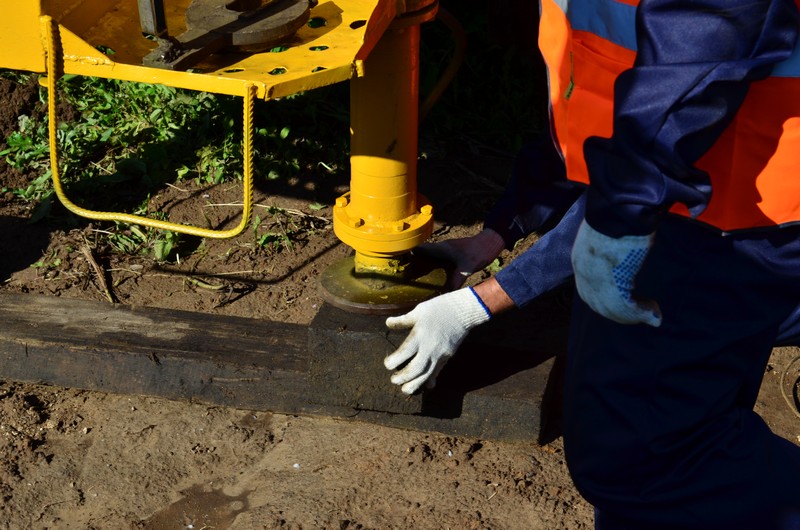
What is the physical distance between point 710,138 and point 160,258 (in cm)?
233

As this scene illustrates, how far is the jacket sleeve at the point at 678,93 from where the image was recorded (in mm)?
1744

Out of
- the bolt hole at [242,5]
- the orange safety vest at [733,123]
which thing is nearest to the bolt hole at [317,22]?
the bolt hole at [242,5]

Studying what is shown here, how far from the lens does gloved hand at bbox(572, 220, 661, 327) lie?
1923 millimetres

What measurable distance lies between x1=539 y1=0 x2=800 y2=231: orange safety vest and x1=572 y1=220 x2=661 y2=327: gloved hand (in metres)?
0.16

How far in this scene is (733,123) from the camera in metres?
1.93

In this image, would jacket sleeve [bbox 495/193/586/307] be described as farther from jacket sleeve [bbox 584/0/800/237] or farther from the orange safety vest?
jacket sleeve [bbox 584/0/800/237]

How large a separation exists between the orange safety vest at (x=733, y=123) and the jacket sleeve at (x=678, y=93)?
0.10m

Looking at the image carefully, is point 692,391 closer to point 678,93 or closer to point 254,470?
point 678,93

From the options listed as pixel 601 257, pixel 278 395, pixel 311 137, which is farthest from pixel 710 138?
pixel 311 137

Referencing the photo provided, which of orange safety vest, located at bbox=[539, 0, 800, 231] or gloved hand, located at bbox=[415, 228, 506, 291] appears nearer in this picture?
orange safety vest, located at bbox=[539, 0, 800, 231]

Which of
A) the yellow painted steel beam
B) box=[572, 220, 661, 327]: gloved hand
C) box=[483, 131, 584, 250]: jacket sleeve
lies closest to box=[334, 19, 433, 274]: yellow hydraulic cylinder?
the yellow painted steel beam

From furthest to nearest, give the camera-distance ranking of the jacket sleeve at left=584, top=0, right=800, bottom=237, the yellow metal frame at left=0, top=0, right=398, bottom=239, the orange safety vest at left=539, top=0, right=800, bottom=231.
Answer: the yellow metal frame at left=0, top=0, right=398, bottom=239 → the orange safety vest at left=539, top=0, right=800, bottom=231 → the jacket sleeve at left=584, top=0, right=800, bottom=237

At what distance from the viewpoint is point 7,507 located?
106 inches

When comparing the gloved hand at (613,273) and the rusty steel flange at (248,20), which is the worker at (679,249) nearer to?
the gloved hand at (613,273)
